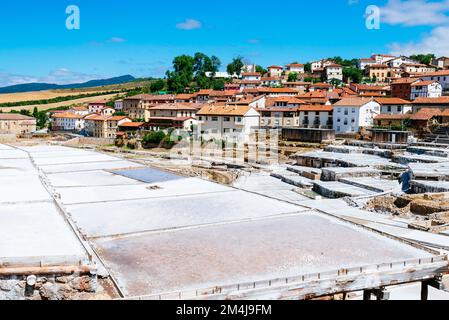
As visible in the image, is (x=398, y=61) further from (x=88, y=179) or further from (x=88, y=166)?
(x=88, y=179)

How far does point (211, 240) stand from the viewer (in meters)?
14.6

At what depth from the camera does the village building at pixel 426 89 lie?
55844 millimetres

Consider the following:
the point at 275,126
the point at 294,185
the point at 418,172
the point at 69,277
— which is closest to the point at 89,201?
the point at 69,277

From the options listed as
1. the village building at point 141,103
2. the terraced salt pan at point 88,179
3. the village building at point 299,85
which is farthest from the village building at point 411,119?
the village building at point 141,103

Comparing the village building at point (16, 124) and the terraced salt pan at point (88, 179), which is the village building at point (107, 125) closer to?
the village building at point (16, 124)

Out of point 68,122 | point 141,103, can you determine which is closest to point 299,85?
point 141,103

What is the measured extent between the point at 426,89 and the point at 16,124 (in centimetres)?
6122

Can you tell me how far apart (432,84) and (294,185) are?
3338 cm

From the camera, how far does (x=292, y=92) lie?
2884 inches

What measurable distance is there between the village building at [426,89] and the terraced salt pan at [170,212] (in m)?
41.3

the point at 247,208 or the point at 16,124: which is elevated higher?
the point at 16,124

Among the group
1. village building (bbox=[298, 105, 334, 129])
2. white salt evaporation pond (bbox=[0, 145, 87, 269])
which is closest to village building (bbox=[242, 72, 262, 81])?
village building (bbox=[298, 105, 334, 129])

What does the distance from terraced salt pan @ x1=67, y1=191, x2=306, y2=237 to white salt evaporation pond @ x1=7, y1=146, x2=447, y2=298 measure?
0.04 m

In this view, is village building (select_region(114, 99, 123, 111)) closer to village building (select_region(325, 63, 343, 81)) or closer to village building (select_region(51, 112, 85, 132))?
village building (select_region(51, 112, 85, 132))
